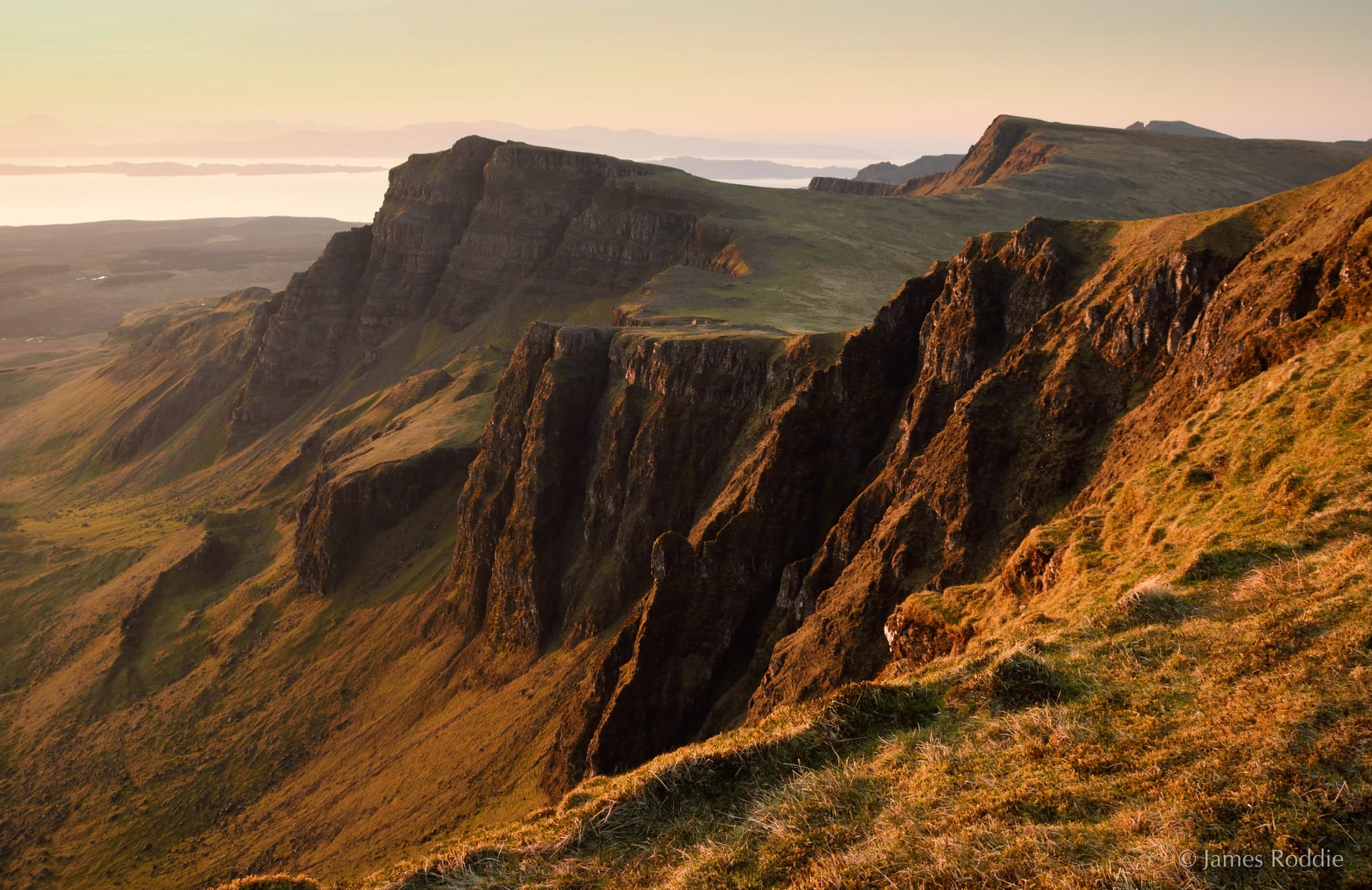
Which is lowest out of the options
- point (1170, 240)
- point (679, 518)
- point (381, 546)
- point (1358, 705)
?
point (381, 546)

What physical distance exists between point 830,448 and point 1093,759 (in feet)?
173

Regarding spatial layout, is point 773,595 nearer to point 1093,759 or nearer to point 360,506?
point 1093,759

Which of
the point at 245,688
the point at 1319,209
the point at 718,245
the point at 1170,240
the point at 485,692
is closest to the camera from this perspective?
the point at 1319,209

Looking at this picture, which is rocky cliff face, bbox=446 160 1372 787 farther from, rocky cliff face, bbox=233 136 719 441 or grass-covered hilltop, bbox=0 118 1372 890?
rocky cliff face, bbox=233 136 719 441

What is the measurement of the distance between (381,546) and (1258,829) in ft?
384

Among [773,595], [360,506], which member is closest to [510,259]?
[360,506]

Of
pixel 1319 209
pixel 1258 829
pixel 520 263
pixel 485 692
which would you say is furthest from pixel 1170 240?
pixel 520 263

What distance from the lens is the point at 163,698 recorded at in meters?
104

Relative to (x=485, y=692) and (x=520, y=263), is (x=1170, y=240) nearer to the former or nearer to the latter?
(x=485, y=692)

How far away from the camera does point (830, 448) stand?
69.1 m

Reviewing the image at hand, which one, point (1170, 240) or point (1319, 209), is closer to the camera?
point (1319, 209)

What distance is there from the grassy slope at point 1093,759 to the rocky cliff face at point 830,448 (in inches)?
416

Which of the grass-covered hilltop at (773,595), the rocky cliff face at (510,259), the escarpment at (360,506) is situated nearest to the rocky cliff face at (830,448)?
the grass-covered hilltop at (773,595)

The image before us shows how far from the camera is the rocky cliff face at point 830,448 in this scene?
43.9 meters
